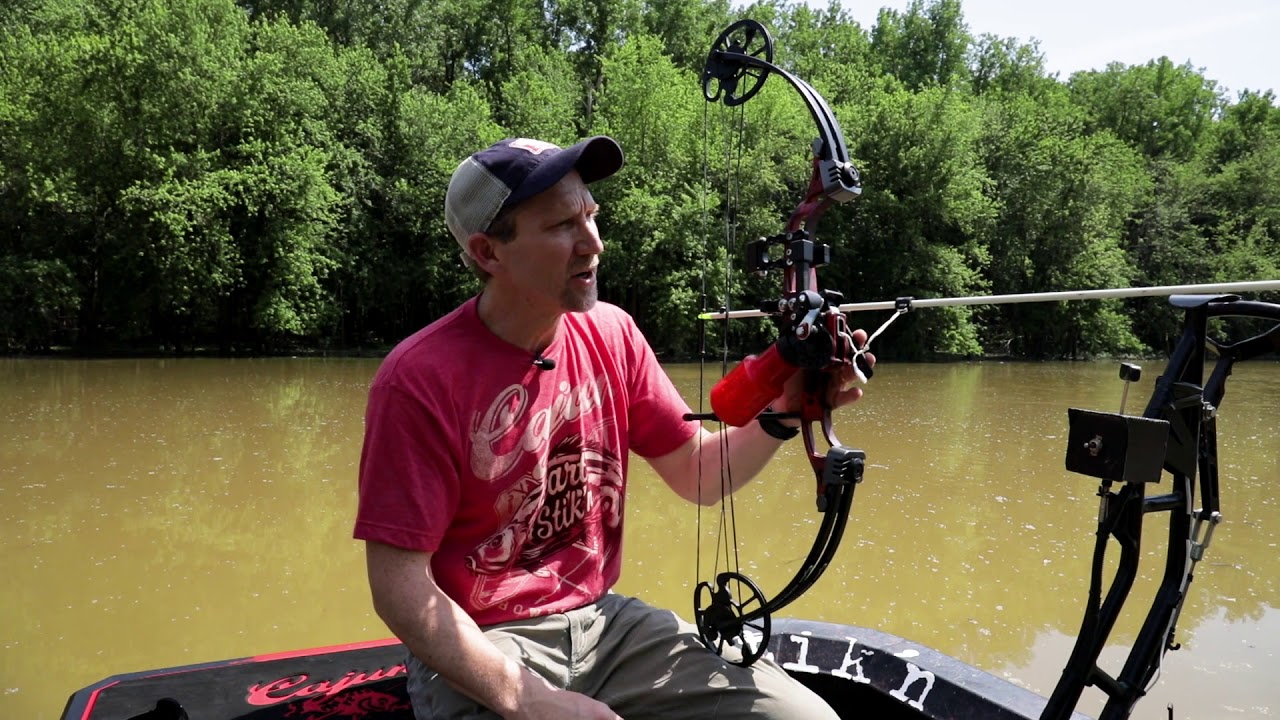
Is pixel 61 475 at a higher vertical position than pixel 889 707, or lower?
lower

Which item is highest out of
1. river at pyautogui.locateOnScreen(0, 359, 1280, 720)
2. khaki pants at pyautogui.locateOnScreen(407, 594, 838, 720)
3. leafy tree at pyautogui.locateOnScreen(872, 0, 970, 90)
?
leafy tree at pyautogui.locateOnScreen(872, 0, 970, 90)


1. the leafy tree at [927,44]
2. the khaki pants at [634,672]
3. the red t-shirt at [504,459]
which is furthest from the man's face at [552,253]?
the leafy tree at [927,44]

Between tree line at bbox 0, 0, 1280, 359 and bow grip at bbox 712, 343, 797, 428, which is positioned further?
tree line at bbox 0, 0, 1280, 359

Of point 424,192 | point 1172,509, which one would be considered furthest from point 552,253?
point 424,192

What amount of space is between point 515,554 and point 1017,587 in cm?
437

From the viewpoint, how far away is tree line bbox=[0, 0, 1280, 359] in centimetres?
2247

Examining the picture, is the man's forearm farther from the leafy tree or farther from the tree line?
the leafy tree

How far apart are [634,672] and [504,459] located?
0.52 meters

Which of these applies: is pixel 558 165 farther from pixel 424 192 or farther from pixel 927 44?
pixel 927 44

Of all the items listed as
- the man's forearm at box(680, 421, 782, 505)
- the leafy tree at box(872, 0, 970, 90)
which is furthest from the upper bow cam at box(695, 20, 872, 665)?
the leafy tree at box(872, 0, 970, 90)

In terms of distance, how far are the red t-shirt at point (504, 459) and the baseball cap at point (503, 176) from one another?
0.63ft

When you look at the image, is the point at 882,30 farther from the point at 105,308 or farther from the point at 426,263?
the point at 105,308

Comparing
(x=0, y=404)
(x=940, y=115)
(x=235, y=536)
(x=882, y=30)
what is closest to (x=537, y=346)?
(x=235, y=536)

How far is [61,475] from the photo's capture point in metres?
7.75
